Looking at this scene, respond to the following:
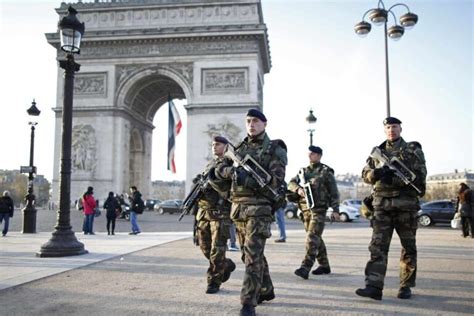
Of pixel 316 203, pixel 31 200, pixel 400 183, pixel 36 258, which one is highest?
pixel 400 183

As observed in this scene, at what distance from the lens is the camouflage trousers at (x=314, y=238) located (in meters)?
5.85

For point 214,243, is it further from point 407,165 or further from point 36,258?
point 36,258

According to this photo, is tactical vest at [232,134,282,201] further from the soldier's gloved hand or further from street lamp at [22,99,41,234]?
street lamp at [22,99,41,234]

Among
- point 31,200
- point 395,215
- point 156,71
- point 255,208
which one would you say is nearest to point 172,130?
point 156,71

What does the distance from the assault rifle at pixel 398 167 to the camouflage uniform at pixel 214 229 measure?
1.83 m

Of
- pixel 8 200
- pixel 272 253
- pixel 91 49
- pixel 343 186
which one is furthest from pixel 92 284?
pixel 343 186

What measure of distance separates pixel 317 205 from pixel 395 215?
1484 mm

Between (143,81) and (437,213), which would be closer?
(437,213)

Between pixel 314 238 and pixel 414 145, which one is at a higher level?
pixel 414 145

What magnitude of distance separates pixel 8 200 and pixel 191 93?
17172mm

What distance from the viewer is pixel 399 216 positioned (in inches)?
188

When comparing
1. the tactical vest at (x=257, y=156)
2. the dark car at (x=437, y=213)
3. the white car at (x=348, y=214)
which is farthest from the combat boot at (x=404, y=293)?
the white car at (x=348, y=214)

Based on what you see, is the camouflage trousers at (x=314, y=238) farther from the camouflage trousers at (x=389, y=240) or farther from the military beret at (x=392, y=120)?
the military beret at (x=392, y=120)

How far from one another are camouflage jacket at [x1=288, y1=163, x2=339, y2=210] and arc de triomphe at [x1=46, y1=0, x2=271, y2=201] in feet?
67.9
